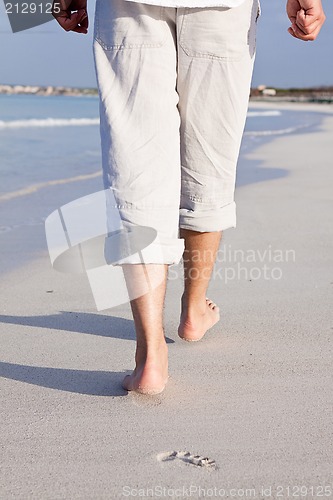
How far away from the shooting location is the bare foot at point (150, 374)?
5.74 feet

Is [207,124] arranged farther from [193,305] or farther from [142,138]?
[193,305]

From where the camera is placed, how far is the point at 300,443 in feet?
4.96

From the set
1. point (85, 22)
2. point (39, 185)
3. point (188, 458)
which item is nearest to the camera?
point (188, 458)

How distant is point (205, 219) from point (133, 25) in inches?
23.4

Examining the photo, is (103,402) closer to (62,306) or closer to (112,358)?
(112,358)

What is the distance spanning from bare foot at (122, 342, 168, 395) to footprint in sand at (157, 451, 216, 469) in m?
0.28

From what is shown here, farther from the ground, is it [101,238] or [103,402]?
[103,402]

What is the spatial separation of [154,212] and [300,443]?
0.64m

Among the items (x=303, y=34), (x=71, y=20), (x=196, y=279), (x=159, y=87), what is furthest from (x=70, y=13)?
(x=196, y=279)

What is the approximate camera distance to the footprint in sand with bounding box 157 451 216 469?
1434mm

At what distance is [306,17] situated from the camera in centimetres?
179

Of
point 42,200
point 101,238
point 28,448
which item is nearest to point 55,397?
point 28,448

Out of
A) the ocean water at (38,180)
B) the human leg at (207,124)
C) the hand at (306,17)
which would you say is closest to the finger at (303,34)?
the hand at (306,17)

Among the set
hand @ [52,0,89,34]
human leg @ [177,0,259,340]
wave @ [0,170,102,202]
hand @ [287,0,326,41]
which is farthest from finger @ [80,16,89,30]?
wave @ [0,170,102,202]
